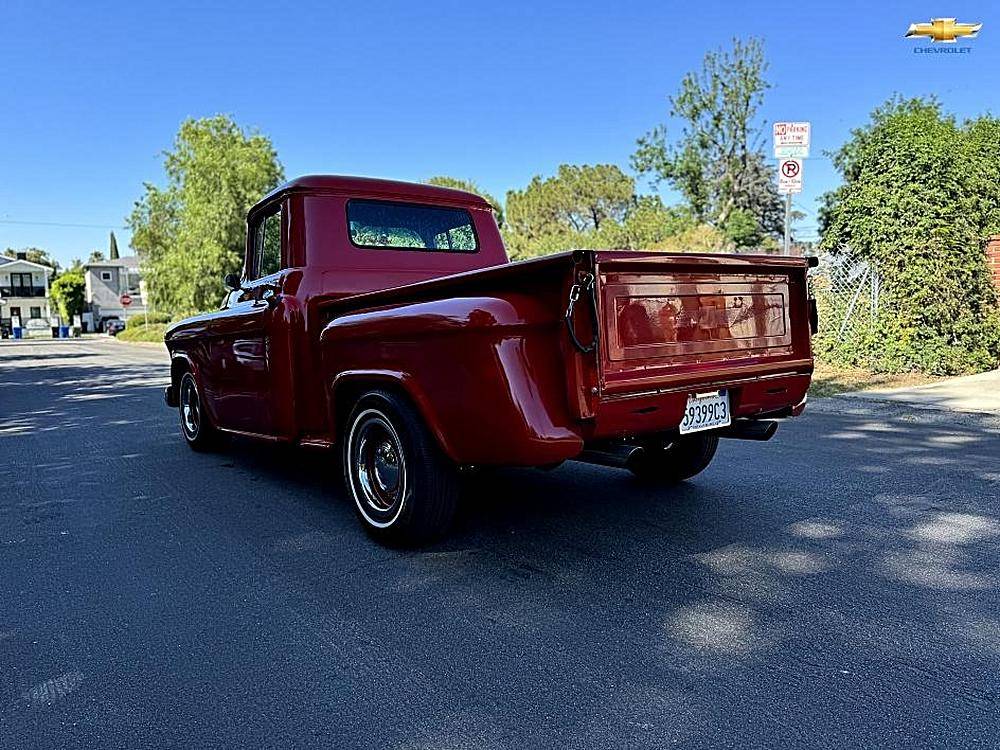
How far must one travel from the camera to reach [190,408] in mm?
7434

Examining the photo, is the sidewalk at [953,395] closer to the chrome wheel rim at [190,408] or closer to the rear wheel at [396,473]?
the rear wheel at [396,473]

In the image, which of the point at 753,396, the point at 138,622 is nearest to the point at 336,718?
the point at 138,622

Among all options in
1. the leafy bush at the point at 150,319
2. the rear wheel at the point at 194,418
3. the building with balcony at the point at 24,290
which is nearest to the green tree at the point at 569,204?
the leafy bush at the point at 150,319

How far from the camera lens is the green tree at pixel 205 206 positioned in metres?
33.8

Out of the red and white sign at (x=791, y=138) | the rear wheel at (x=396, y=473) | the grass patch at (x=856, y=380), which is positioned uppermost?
the red and white sign at (x=791, y=138)

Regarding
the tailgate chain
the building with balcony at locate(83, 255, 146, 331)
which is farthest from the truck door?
the building with balcony at locate(83, 255, 146, 331)

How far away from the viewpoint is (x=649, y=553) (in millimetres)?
4051

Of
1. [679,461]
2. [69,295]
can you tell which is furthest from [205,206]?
[69,295]

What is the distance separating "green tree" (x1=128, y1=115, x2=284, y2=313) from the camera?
33.8 meters

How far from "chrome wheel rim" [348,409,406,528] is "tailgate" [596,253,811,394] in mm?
1294

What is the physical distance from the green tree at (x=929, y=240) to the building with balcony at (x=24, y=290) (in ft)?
280

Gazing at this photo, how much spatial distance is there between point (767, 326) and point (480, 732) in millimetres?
2729

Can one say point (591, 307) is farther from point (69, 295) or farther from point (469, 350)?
point (69, 295)

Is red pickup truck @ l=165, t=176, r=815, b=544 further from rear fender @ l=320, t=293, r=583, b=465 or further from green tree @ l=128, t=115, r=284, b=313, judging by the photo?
green tree @ l=128, t=115, r=284, b=313
